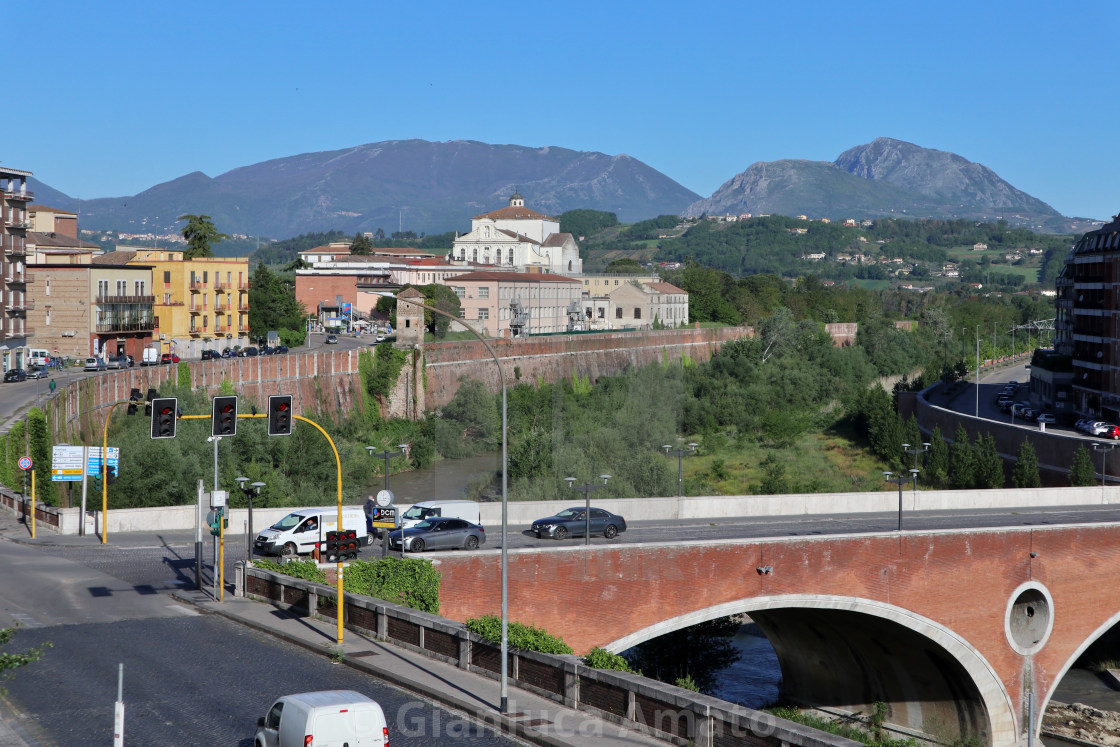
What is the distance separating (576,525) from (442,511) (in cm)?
445

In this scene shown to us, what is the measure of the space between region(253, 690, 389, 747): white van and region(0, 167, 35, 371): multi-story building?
5978 cm

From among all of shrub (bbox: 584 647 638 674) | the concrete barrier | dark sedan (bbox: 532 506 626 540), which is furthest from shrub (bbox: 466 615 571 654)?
the concrete barrier

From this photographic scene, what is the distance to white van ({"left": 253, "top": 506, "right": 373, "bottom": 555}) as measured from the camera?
33031 millimetres

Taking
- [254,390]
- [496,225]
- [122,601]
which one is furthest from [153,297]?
[496,225]

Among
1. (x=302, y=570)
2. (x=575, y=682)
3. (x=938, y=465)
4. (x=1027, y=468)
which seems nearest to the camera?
(x=575, y=682)

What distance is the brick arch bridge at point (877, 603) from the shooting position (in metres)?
30.9

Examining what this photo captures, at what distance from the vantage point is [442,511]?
123 ft

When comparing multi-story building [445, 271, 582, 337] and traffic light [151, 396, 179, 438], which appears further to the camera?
multi-story building [445, 271, 582, 337]

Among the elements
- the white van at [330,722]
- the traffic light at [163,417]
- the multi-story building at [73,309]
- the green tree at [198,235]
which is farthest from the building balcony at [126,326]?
the white van at [330,722]

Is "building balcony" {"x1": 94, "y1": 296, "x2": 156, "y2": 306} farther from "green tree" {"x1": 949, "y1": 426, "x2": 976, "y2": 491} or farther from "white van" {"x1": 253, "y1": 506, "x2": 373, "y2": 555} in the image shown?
"green tree" {"x1": 949, "y1": 426, "x2": 976, "y2": 491}

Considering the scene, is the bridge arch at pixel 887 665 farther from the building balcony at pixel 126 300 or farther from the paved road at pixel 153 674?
the building balcony at pixel 126 300

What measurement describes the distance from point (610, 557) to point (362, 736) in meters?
17.4

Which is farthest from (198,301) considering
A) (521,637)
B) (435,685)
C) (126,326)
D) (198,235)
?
(521,637)

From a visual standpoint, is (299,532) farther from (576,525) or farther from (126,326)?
(126,326)
